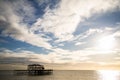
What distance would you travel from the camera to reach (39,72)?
95.2 m

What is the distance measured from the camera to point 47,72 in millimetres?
100062

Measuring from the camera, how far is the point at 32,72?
310 ft

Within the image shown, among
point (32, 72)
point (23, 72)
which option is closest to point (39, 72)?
point (32, 72)

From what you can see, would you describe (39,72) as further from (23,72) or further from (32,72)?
(23,72)

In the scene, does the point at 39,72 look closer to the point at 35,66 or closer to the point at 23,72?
the point at 35,66

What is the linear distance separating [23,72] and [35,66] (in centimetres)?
801

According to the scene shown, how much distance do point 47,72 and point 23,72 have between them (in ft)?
38.0

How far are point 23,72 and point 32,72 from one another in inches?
307

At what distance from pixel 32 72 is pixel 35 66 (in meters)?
3.40

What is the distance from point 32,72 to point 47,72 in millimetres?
8616

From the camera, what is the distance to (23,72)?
329 ft

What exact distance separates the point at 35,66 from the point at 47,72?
23.8 feet
